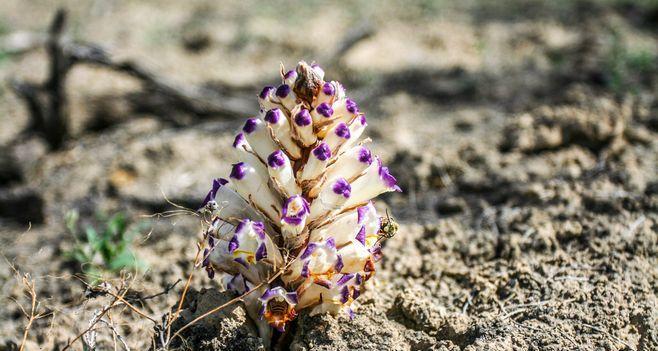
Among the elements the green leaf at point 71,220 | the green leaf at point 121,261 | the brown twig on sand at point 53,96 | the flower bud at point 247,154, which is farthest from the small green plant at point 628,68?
the brown twig on sand at point 53,96

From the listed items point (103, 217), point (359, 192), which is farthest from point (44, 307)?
point (359, 192)

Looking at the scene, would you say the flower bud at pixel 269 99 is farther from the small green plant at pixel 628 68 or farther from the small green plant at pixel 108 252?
the small green plant at pixel 628 68

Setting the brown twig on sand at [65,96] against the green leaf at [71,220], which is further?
the brown twig on sand at [65,96]

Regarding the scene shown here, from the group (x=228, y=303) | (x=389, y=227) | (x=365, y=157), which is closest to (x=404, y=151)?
(x=389, y=227)

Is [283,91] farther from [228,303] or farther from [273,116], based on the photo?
[228,303]

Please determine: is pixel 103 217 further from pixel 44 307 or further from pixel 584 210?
pixel 584 210

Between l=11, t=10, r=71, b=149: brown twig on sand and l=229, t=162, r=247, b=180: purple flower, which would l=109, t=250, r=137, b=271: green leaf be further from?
l=11, t=10, r=71, b=149: brown twig on sand

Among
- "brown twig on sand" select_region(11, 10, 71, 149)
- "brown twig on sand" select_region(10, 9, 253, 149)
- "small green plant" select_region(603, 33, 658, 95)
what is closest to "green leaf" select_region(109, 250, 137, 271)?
"brown twig on sand" select_region(10, 9, 253, 149)
